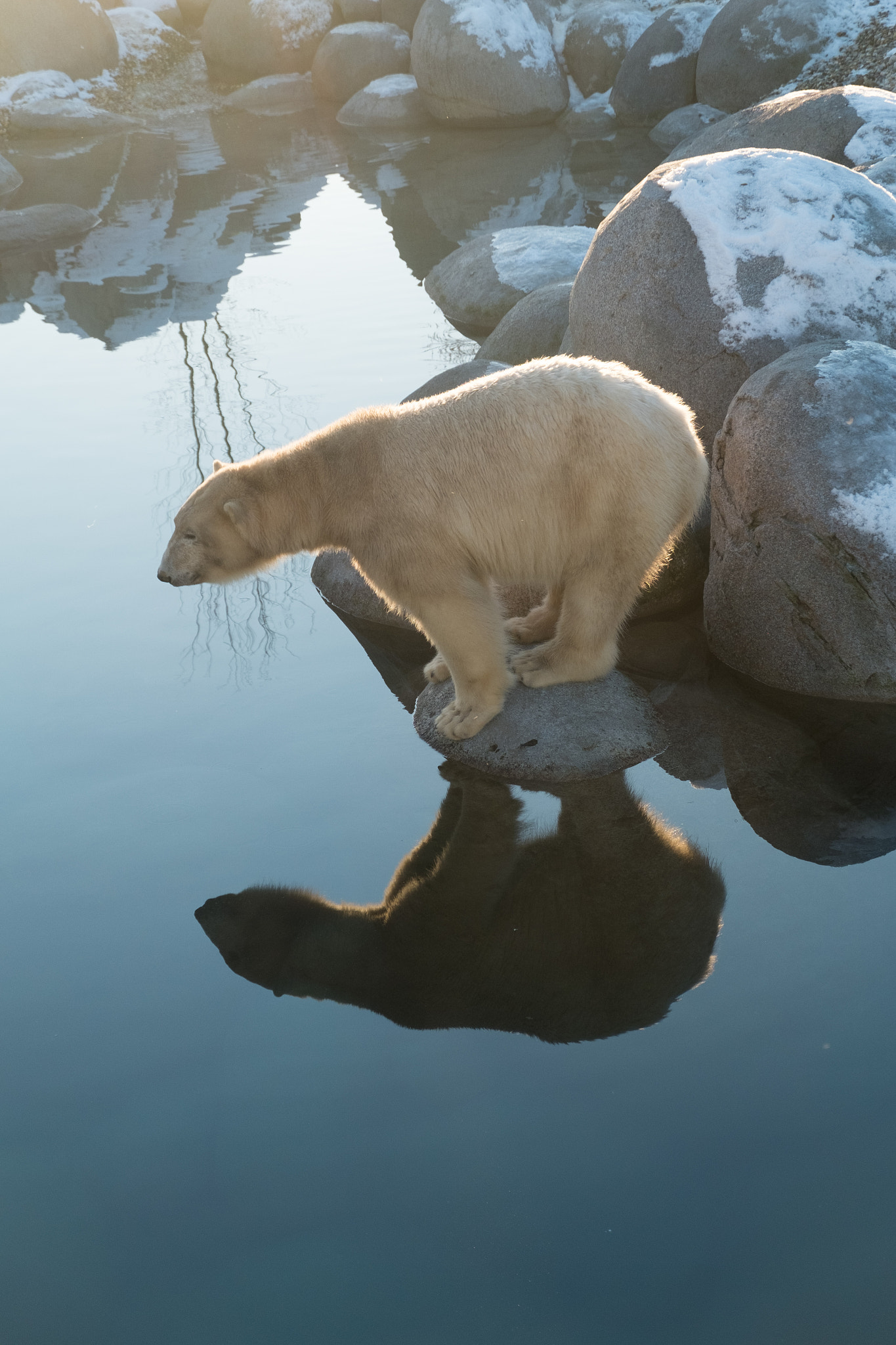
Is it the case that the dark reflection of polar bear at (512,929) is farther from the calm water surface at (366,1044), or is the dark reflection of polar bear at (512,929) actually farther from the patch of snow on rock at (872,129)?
the patch of snow on rock at (872,129)

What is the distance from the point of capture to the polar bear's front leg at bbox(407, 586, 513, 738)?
15.1 feet

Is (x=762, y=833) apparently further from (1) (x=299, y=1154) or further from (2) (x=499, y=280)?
(2) (x=499, y=280)

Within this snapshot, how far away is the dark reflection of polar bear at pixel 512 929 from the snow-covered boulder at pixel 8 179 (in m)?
17.3

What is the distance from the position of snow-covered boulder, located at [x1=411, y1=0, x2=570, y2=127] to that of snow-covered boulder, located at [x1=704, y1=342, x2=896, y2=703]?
52.9ft

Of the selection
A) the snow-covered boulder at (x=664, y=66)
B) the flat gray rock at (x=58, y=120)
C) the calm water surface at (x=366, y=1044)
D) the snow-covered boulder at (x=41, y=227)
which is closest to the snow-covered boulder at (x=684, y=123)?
the snow-covered boulder at (x=664, y=66)

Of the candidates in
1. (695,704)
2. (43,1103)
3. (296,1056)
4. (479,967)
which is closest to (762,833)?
(695,704)

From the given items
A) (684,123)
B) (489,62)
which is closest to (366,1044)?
(684,123)

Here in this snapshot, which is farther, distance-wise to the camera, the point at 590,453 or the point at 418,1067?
the point at 590,453

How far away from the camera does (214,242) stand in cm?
1389

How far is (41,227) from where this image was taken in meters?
14.8

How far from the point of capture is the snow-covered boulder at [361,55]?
834 inches

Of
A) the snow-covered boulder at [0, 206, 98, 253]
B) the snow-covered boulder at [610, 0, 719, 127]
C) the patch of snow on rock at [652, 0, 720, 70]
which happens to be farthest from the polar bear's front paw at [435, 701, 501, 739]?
the patch of snow on rock at [652, 0, 720, 70]

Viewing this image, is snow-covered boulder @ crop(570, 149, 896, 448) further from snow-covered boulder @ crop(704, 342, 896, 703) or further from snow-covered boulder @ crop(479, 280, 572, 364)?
snow-covered boulder @ crop(479, 280, 572, 364)

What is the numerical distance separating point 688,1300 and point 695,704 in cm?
294
